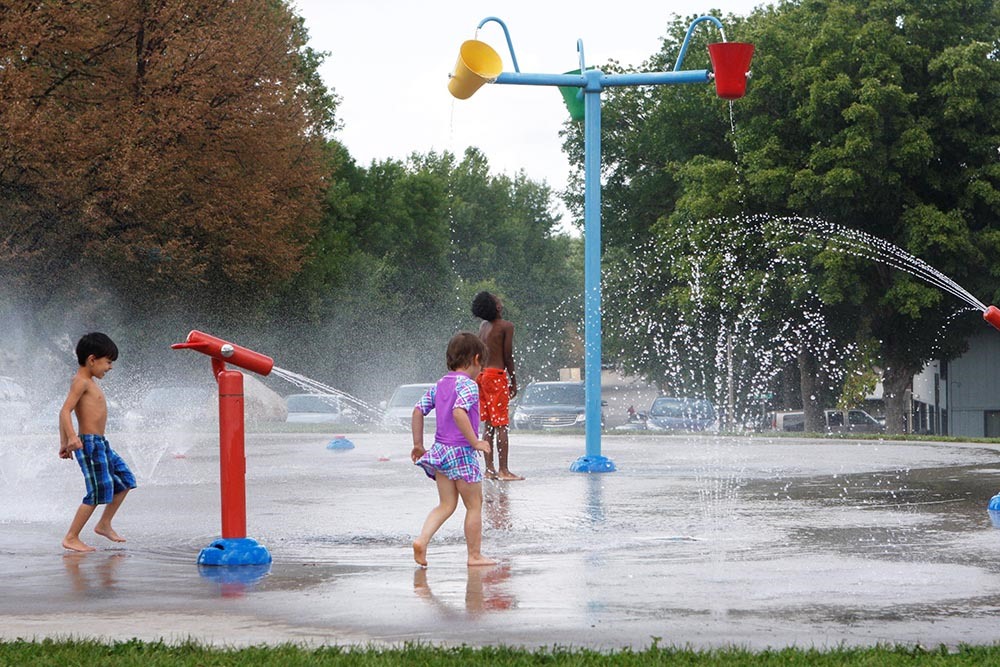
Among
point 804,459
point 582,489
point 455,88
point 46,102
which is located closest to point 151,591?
point 582,489

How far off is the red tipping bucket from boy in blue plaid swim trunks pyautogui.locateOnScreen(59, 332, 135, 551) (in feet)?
25.4

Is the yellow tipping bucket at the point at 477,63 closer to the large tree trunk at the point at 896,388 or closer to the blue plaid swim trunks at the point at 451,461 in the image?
the blue plaid swim trunks at the point at 451,461

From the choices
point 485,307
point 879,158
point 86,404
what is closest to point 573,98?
point 485,307

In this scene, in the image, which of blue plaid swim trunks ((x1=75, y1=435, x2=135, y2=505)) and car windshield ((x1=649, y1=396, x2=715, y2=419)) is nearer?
blue plaid swim trunks ((x1=75, y1=435, x2=135, y2=505))

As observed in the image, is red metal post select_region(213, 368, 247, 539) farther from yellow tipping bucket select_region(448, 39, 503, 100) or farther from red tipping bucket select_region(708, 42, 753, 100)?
red tipping bucket select_region(708, 42, 753, 100)

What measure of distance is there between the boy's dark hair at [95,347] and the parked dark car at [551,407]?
26.1 metres

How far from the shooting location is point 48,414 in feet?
107

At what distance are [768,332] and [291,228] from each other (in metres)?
17.8

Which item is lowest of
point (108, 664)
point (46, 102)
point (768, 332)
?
point (108, 664)

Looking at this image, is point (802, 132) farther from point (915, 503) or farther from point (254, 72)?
point (915, 503)

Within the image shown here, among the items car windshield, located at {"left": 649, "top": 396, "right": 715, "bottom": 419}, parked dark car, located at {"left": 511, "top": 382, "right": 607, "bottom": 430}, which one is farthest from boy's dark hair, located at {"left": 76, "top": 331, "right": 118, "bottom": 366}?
car windshield, located at {"left": 649, "top": 396, "right": 715, "bottom": 419}

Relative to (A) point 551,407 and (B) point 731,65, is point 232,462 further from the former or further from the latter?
(A) point 551,407

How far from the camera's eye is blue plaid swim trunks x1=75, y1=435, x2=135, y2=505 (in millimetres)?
10023

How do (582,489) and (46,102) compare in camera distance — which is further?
(46,102)
